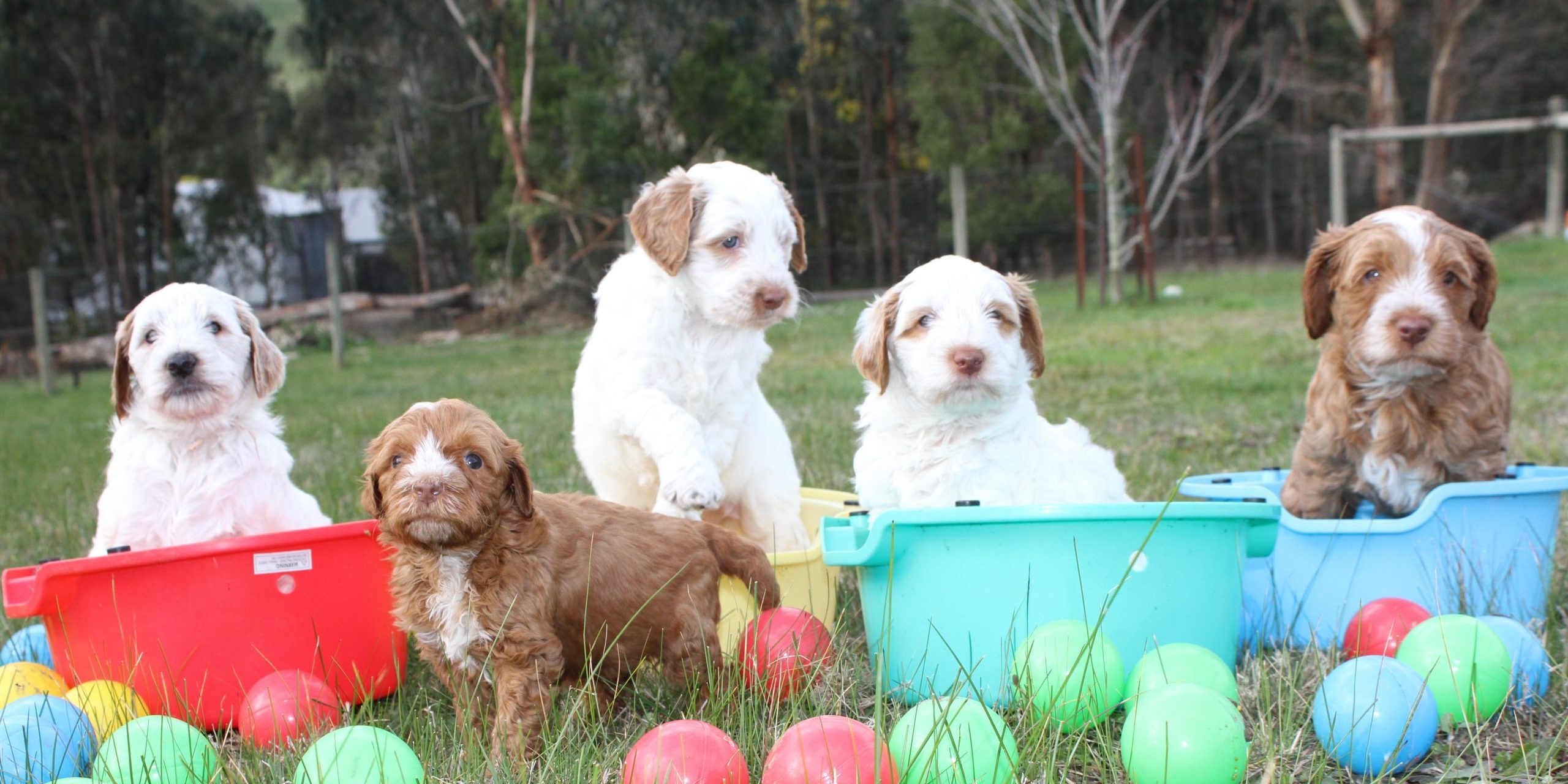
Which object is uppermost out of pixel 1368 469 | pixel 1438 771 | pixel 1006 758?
pixel 1368 469

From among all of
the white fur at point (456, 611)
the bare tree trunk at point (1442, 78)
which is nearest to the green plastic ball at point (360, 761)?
the white fur at point (456, 611)

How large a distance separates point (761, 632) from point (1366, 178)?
3196 cm

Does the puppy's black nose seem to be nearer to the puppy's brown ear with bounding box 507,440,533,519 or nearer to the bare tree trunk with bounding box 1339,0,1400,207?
the puppy's brown ear with bounding box 507,440,533,519

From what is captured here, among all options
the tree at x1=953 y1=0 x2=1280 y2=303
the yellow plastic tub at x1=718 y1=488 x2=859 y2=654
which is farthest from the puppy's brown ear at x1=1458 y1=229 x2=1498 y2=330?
the tree at x1=953 y1=0 x2=1280 y2=303

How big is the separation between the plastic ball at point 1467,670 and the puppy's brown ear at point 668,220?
2417 mm

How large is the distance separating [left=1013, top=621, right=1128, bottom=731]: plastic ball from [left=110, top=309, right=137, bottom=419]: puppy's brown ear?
2.82 meters

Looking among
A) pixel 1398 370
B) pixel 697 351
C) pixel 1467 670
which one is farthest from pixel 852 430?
pixel 1467 670

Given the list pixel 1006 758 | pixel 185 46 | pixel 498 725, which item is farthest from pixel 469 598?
pixel 185 46

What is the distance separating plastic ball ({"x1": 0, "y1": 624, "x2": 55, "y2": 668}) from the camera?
3.68 m

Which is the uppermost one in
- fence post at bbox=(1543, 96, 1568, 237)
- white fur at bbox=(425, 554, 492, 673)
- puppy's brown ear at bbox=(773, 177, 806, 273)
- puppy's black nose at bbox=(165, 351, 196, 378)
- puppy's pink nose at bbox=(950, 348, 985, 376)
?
fence post at bbox=(1543, 96, 1568, 237)

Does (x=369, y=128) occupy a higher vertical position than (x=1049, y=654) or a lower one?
higher

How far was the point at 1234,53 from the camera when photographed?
103ft

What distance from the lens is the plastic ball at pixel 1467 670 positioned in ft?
9.12

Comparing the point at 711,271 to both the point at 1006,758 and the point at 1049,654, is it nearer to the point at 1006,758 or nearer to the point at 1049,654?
the point at 1049,654
